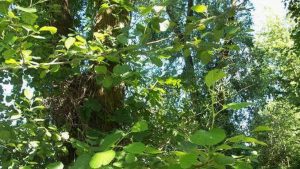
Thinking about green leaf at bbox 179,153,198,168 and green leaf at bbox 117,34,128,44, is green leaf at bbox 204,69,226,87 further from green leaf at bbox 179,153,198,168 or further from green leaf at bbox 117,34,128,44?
green leaf at bbox 117,34,128,44

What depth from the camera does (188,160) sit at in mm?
1219

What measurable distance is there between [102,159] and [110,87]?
1820mm

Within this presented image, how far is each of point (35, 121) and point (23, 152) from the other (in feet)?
0.96

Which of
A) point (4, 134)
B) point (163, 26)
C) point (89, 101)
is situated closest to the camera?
point (163, 26)

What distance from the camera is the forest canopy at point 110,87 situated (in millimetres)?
1364

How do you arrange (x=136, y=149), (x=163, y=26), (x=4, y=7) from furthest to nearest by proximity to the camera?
(x=163, y=26)
(x=4, y=7)
(x=136, y=149)

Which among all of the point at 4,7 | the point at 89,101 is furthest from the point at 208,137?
the point at 89,101

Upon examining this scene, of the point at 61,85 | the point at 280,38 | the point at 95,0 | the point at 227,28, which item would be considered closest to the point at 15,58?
the point at 227,28

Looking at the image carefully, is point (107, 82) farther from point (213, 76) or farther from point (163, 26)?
point (213, 76)

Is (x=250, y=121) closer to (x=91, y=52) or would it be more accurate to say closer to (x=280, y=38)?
(x=91, y=52)

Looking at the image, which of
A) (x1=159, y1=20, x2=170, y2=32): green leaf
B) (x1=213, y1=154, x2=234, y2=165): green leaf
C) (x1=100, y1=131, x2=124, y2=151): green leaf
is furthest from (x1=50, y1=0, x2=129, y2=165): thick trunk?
(x1=213, y1=154, x2=234, y2=165): green leaf

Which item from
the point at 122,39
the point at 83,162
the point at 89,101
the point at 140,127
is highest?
the point at 122,39

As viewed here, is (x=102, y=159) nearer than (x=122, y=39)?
Yes

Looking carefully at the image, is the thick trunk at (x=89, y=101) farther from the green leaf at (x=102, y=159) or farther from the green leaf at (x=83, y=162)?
the green leaf at (x=102, y=159)
